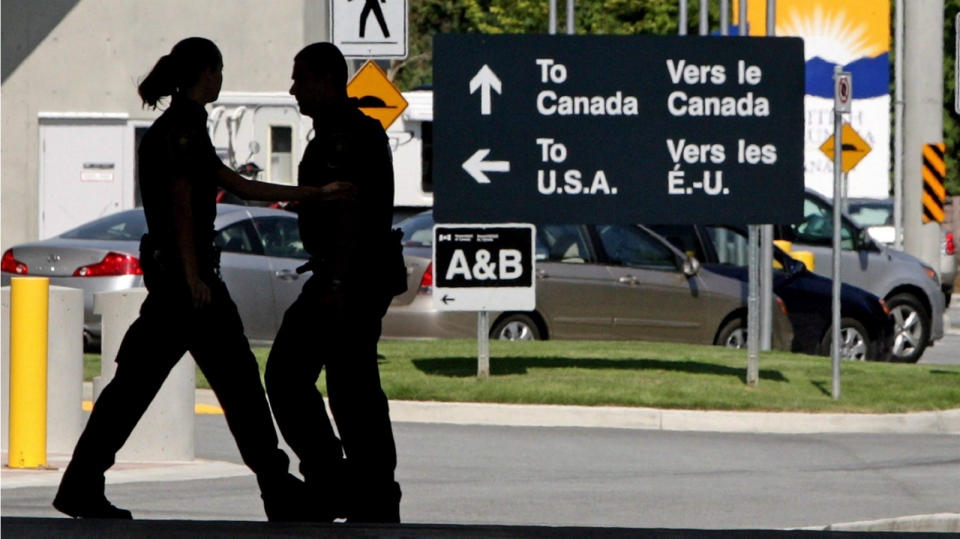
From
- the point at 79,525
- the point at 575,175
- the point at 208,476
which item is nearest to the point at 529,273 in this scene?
the point at 575,175

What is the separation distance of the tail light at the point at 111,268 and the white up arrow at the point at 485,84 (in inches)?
139

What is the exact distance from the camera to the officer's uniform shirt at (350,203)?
5.79 m

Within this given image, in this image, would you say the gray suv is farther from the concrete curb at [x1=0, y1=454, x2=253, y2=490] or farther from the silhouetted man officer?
the silhouetted man officer

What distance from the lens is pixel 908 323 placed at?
724 inches

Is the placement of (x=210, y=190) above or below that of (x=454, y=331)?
above

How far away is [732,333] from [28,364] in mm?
8705

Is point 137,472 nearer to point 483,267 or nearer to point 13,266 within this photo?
point 483,267

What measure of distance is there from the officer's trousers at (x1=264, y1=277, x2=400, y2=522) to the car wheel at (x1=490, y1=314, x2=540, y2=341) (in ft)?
32.1

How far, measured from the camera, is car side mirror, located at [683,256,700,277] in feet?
51.0

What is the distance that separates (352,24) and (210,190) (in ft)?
23.7

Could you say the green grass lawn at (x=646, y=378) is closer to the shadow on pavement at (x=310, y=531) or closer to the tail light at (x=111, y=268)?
the tail light at (x=111, y=268)

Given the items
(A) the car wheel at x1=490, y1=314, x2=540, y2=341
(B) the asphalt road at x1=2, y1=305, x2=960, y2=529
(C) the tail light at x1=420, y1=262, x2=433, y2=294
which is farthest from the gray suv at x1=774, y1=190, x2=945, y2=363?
(B) the asphalt road at x1=2, y1=305, x2=960, y2=529

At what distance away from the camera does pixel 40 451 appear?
28.3 feet

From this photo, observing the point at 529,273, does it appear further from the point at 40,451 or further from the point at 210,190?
the point at 210,190
